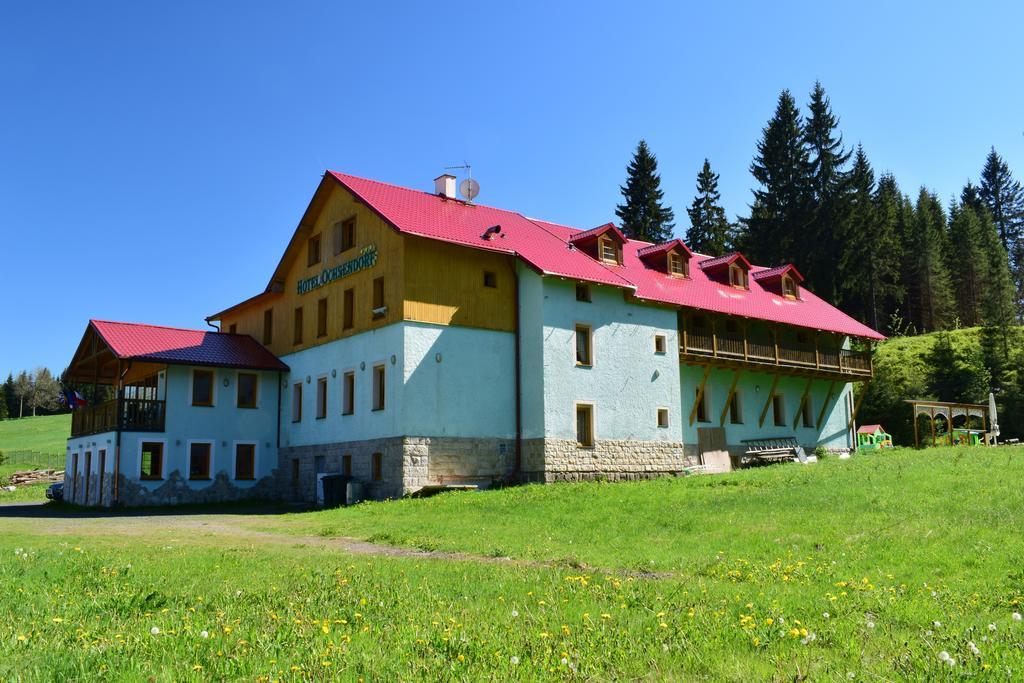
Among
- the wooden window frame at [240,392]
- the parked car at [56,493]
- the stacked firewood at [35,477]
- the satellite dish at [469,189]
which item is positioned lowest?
the parked car at [56,493]

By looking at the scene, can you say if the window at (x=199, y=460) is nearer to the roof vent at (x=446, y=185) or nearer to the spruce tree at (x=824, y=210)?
the roof vent at (x=446, y=185)

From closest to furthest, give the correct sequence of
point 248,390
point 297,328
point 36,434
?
1. point 248,390
2. point 297,328
3. point 36,434

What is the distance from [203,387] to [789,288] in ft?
89.5

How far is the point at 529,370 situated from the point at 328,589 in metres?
20.8

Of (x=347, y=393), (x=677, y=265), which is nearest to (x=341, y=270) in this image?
(x=347, y=393)

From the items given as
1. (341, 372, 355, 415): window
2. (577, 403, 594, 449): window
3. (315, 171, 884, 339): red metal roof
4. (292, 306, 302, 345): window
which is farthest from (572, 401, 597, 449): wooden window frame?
(292, 306, 302, 345): window

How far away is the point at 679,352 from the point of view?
34.6 m

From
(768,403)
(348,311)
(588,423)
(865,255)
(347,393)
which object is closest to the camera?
(588,423)

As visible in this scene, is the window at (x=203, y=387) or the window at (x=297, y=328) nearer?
the window at (x=203, y=387)

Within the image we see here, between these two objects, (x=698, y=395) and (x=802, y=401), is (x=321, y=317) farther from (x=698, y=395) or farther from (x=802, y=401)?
(x=802, y=401)

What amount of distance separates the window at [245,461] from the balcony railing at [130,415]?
10.1 feet

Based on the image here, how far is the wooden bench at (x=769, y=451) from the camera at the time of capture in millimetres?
35562

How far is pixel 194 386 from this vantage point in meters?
34.5

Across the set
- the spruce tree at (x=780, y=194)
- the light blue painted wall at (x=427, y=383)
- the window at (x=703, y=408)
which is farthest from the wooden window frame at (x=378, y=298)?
the spruce tree at (x=780, y=194)
